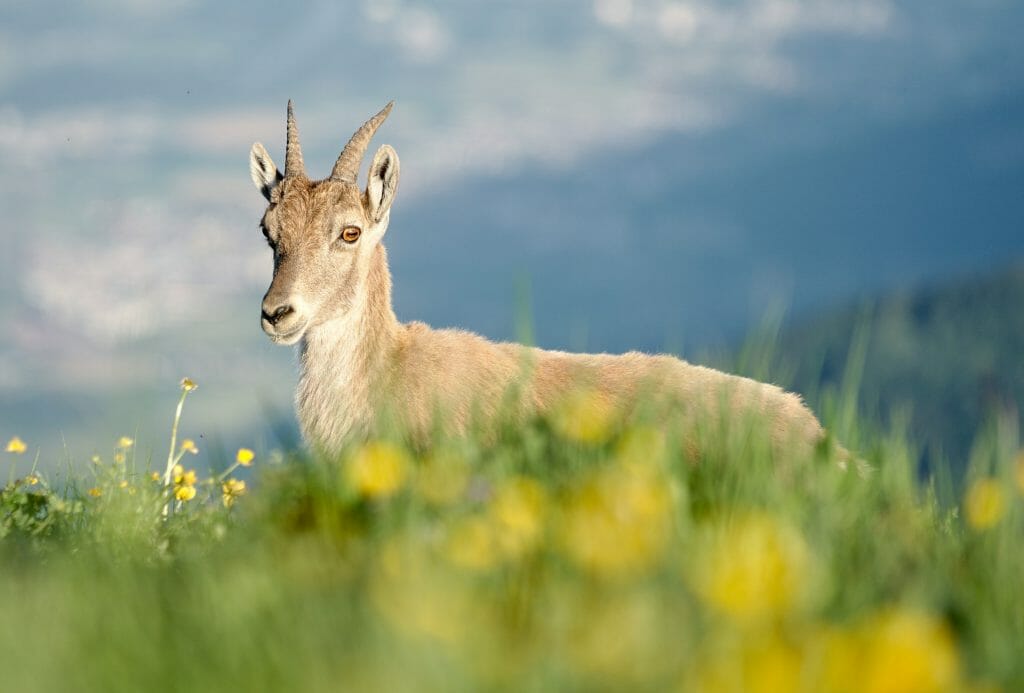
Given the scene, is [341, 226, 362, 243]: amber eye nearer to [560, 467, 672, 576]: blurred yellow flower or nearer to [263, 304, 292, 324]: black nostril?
[263, 304, 292, 324]: black nostril

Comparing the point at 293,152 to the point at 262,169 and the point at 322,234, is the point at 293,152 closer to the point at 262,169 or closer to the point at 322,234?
the point at 262,169

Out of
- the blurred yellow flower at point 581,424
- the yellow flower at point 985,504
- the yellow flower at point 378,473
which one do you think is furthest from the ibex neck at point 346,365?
the yellow flower at point 985,504

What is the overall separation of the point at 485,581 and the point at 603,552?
1.65 ft

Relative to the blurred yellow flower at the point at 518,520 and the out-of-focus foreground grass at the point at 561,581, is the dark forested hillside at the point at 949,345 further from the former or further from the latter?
the blurred yellow flower at the point at 518,520

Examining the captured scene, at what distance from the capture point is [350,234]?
10.3m

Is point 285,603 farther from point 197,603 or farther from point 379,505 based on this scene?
point 379,505

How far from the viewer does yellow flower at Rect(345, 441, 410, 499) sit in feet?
16.9

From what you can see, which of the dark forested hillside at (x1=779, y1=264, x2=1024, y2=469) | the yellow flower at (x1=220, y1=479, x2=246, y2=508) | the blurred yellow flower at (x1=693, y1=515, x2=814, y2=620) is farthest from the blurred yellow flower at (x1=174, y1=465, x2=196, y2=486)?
the dark forested hillside at (x1=779, y1=264, x2=1024, y2=469)

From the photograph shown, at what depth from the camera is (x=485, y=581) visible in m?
4.23

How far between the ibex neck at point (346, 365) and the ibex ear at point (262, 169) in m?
1.60

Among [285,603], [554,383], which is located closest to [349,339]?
[554,383]

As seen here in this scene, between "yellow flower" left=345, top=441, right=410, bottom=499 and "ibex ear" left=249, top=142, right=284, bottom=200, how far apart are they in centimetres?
653

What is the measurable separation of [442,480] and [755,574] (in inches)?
72.7

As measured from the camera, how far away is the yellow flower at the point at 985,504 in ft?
18.2
